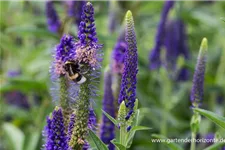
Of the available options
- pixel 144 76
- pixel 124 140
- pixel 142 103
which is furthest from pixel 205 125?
pixel 124 140

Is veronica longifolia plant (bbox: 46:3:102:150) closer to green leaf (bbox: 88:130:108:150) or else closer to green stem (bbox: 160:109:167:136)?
green leaf (bbox: 88:130:108:150)

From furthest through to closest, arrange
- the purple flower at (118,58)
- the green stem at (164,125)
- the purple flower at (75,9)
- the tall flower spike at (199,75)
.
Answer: the green stem at (164,125)
the purple flower at (75,9)
the purple flower at (118,58)
the tall flower spike at (199,75)

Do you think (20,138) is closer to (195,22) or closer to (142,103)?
(142,103)

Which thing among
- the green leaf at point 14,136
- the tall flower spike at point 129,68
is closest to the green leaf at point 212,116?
the tall flower spike at point 129,68

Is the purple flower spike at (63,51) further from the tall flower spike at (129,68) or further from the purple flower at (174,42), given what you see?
the purple flower at (174,42)

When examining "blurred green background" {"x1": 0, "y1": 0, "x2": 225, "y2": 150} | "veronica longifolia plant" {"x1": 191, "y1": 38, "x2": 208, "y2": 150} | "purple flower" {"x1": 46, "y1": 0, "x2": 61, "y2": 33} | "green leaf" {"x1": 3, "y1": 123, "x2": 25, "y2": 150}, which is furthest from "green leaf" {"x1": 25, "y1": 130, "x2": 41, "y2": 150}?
"veronica longifolia plant" {"x1": 191, "y1": 38, "x2": 208, "y2": 150}

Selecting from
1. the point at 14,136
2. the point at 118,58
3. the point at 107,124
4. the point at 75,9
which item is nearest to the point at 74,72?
the point at 107,124
